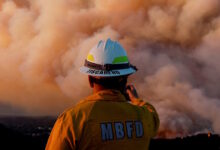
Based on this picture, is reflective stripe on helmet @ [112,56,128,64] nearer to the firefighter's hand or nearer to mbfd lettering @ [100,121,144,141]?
the firefighter's hand

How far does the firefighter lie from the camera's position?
149 inches

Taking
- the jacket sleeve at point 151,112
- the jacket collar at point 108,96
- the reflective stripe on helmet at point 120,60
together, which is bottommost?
the jacket sleeve at point 151,112

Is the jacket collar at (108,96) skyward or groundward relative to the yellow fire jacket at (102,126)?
skyward

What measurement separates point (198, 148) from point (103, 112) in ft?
253

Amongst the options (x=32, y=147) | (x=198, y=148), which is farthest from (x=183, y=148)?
(x=32, y=147)

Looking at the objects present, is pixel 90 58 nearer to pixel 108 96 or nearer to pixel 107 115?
pixel 108 96

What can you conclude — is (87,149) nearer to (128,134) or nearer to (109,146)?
(109,146)

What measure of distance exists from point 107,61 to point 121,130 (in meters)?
0.87

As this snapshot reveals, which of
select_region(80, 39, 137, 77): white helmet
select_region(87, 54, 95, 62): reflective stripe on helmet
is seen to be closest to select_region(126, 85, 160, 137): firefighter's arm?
select_region(80, 39, 137, 77): white helmet

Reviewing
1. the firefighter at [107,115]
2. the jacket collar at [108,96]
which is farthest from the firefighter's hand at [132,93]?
the jacket collar at [108,96]

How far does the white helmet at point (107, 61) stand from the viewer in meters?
4.37

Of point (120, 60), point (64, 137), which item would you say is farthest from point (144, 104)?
point (64, 137)

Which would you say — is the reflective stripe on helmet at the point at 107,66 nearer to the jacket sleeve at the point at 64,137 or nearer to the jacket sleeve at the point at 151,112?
the jacket sleeve at the point at 151,112

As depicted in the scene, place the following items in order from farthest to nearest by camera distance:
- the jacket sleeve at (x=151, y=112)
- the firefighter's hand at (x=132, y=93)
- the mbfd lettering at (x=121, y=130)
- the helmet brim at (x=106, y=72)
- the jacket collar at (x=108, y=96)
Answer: the firefighter's hand at (x=132, y=93) < the jacket sleeve at (x=151, y=112) < the helmet brim at (x=106, y=72) < the jacket collar at (x=108, y=96) < the mbfd lettering at (x=121, y=130)
